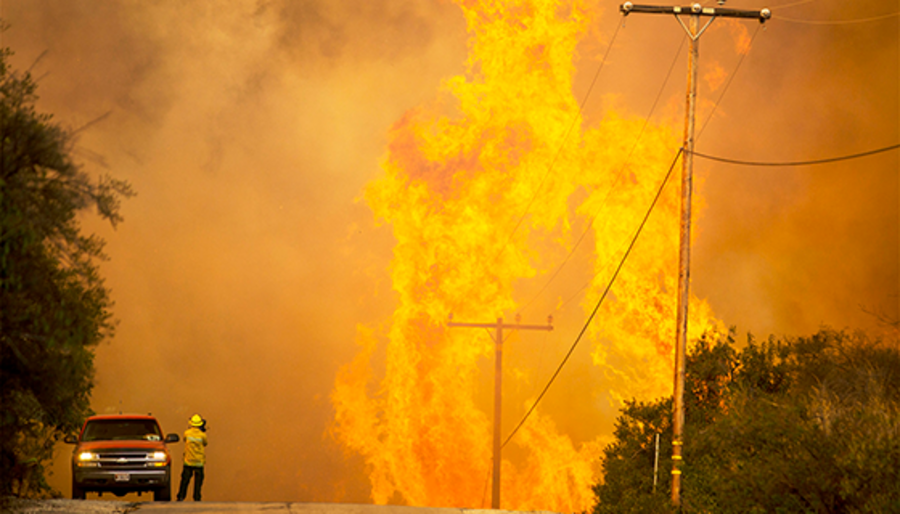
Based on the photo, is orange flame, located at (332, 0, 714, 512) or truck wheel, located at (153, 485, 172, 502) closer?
truck wheel, located at (153, 485, 172, 502)

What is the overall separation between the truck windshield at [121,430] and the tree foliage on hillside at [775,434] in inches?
417

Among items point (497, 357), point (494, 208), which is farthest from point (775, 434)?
point (494, 208)

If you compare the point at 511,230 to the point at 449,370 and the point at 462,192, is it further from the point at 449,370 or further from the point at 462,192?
the point at 449,370

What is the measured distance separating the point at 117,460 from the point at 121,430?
1.11m

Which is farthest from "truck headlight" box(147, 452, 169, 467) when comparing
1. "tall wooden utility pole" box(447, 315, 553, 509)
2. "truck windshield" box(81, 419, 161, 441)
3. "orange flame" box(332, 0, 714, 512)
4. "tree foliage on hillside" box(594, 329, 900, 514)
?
"orange flame" box(332, 0, 714, 512)

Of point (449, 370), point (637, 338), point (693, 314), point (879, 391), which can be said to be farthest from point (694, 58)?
point (449, 370)

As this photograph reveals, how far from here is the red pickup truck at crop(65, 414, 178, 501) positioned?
705 inches

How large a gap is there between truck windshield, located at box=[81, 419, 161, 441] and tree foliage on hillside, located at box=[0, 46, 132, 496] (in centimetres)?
583

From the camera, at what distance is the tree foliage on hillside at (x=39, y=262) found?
10.8m

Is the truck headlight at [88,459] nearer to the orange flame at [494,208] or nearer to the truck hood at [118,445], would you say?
the truck hood at [118,445]

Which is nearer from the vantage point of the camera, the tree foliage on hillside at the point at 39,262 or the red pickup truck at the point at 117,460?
the tree foliage on hillside at the point at 39,262

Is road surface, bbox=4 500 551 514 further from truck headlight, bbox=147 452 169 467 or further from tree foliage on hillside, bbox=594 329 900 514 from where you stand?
tree foliage on hillside, bbox=594 329 900 514

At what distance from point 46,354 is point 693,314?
25.3m

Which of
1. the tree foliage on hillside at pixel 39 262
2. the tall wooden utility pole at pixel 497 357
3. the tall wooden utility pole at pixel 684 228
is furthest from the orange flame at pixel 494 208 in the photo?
the tree foliage on hillside at pixel 39 262
